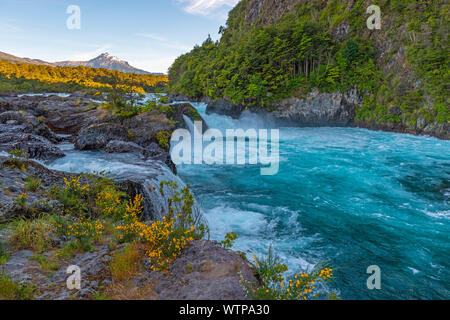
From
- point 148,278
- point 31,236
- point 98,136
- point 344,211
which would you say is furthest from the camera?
point 98,136

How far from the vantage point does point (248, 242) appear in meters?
7.30

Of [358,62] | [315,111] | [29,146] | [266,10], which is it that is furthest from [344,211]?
[266,10]

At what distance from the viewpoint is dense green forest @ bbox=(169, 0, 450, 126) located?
2327 cm

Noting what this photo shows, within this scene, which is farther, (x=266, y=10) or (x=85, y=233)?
(x=266, y=10)

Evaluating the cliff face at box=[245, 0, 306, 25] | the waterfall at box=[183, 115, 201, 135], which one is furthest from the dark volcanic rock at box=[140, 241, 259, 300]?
the cliff face at box=[245, 0, 306, 25]

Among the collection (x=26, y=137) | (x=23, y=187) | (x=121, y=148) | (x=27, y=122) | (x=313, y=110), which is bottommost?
(x=23, y=187)

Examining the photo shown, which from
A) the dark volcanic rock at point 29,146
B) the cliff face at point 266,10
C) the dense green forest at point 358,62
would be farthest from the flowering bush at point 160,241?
the cliff face at point 266,10

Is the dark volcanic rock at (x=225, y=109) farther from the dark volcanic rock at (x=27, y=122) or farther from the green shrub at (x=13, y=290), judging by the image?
the green shrub at (x=13, y=290)

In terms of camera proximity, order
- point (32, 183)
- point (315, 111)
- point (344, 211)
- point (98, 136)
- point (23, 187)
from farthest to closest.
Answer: point (315, 111) → point (98, 136) → point (344, 211) → point (32, 183) → point (23, 187)

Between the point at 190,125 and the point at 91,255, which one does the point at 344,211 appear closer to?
the point at 91,255

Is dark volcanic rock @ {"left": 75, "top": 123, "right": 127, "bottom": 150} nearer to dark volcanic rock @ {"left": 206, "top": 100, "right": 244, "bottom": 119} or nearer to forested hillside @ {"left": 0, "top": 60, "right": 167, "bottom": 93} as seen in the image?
dark volcanic rock @ {"left": 206, "top": 100, "right": 244, "bottom": 119}

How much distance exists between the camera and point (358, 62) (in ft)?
102

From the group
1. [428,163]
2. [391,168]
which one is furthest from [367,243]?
[428,163]

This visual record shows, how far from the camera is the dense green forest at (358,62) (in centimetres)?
2327
